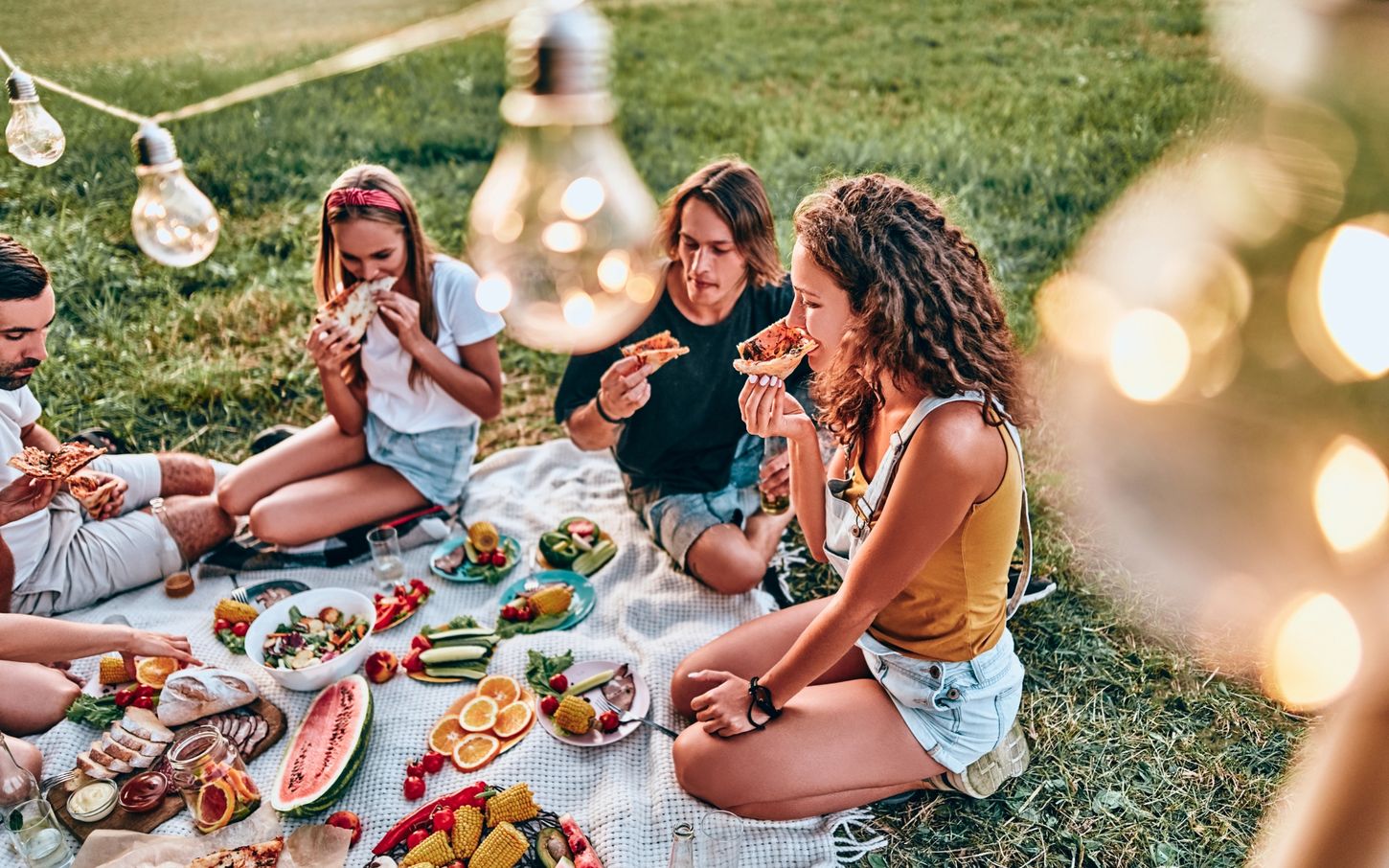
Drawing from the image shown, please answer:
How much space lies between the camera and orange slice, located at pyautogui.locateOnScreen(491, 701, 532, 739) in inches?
131

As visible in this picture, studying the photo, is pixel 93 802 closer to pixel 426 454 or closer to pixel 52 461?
pixel 52 461

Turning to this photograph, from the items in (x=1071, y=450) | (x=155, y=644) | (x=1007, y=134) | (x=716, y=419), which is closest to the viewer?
(x=1071, y=450)

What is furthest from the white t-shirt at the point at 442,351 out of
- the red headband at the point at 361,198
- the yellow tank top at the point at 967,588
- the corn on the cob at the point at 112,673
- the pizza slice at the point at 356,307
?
the yellow tank top at the point at 967,588

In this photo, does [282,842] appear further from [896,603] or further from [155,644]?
[896,603]

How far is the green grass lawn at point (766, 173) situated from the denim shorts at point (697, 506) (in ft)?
Result: 1.46

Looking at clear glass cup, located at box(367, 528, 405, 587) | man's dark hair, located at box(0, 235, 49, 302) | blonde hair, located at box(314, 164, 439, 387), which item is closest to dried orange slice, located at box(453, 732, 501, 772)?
clear glass cup, located at box(367, 528, 405, 587)

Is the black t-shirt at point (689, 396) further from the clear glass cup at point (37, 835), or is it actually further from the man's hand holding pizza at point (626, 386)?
the clear glass cup at point (37, 835)

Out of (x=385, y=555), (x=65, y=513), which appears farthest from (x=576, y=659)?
(x=65, y=513)

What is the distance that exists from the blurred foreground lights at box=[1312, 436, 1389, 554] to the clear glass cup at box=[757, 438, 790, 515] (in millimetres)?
3783

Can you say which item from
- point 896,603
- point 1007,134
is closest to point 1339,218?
point 896,603

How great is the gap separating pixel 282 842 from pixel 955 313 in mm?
2585

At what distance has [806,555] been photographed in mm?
4328

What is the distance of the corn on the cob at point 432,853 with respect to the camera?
2762 mm

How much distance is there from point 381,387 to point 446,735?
171 centimetres
